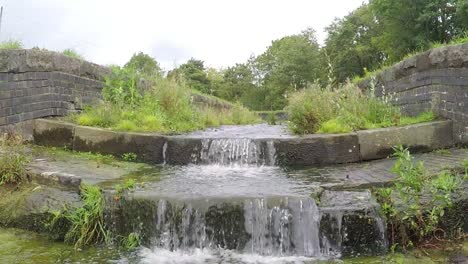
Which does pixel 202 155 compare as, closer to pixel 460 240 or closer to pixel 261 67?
pixel 460 240

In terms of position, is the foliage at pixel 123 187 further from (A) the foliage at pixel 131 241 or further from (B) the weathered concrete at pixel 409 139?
(B) the weathered concrete at pixel 409 139

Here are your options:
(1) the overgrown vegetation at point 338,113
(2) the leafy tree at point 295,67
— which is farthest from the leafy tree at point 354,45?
(1) the overgrown vegetation at point 338,113

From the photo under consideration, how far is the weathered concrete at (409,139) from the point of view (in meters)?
6.10

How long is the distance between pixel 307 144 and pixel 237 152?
40.7 inches

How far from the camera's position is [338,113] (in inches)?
285

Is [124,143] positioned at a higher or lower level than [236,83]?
lower

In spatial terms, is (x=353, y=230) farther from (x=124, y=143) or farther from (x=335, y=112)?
(x=124, y=143)

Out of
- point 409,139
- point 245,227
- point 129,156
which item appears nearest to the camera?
point 245,227

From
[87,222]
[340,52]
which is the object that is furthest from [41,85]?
[340,52]

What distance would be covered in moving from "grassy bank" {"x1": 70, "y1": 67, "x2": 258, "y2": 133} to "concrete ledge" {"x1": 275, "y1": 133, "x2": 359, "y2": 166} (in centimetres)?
234

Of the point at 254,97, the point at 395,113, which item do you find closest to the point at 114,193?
the point at 395,113

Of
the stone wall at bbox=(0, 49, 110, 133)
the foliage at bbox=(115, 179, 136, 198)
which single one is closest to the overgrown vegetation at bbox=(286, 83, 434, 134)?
the foliage at bbox=(115, 179, 136, 198)

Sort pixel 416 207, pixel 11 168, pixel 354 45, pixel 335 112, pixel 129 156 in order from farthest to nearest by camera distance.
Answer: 1. pixel 354 45
2. pixel 335 112
3. pixel 129 156
4. pixel 11 168
5. pixel 416 207

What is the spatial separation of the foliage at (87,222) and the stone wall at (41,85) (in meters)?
2.98
